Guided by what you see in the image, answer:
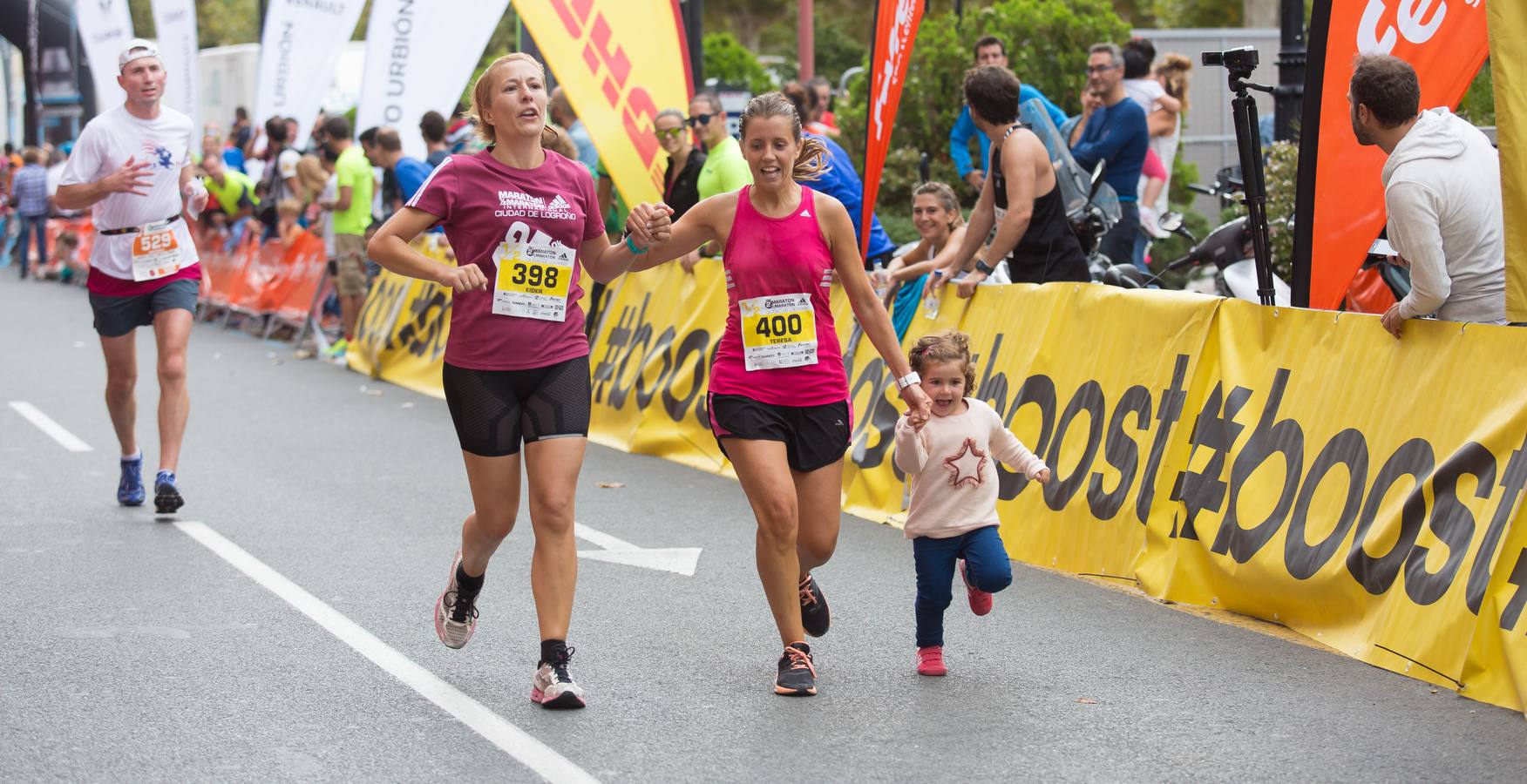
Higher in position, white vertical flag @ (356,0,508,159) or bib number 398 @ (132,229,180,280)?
white vertical flag @ (356,0,508,159)

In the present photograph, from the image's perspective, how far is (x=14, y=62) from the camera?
166 ft

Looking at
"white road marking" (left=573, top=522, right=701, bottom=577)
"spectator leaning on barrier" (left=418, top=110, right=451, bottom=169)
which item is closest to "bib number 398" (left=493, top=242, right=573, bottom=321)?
"white road marking" (left=573, top=522, right=701, bottom=577)

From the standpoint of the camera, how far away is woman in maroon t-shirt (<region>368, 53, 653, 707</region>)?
18.0ft

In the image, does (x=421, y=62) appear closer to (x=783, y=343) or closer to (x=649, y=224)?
(x=649, y=224)

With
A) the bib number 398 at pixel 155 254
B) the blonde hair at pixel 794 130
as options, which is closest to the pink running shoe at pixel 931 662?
the blonde hair at pixel 794 130

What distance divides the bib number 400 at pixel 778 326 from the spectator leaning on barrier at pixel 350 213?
11.1 m

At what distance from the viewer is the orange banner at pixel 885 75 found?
10.1m

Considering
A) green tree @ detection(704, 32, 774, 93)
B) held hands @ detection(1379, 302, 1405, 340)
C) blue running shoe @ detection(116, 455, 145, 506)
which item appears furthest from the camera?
green tree @ detection(704, 32, 774, 93)

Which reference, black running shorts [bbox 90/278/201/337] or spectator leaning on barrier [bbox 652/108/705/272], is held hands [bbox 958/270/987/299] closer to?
spectator leaning on barrier [bbox 652/108/705/272]

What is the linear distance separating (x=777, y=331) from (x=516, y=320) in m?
0.80

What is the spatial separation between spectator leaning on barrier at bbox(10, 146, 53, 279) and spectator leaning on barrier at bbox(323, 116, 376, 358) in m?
14.2

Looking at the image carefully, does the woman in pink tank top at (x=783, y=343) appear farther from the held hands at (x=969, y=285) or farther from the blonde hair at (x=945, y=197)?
the blonde hair at (x=945, y=197)

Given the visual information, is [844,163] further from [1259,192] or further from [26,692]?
[26,692]

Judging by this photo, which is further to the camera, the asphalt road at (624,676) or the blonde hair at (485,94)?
the blonde hair at (485,94)
